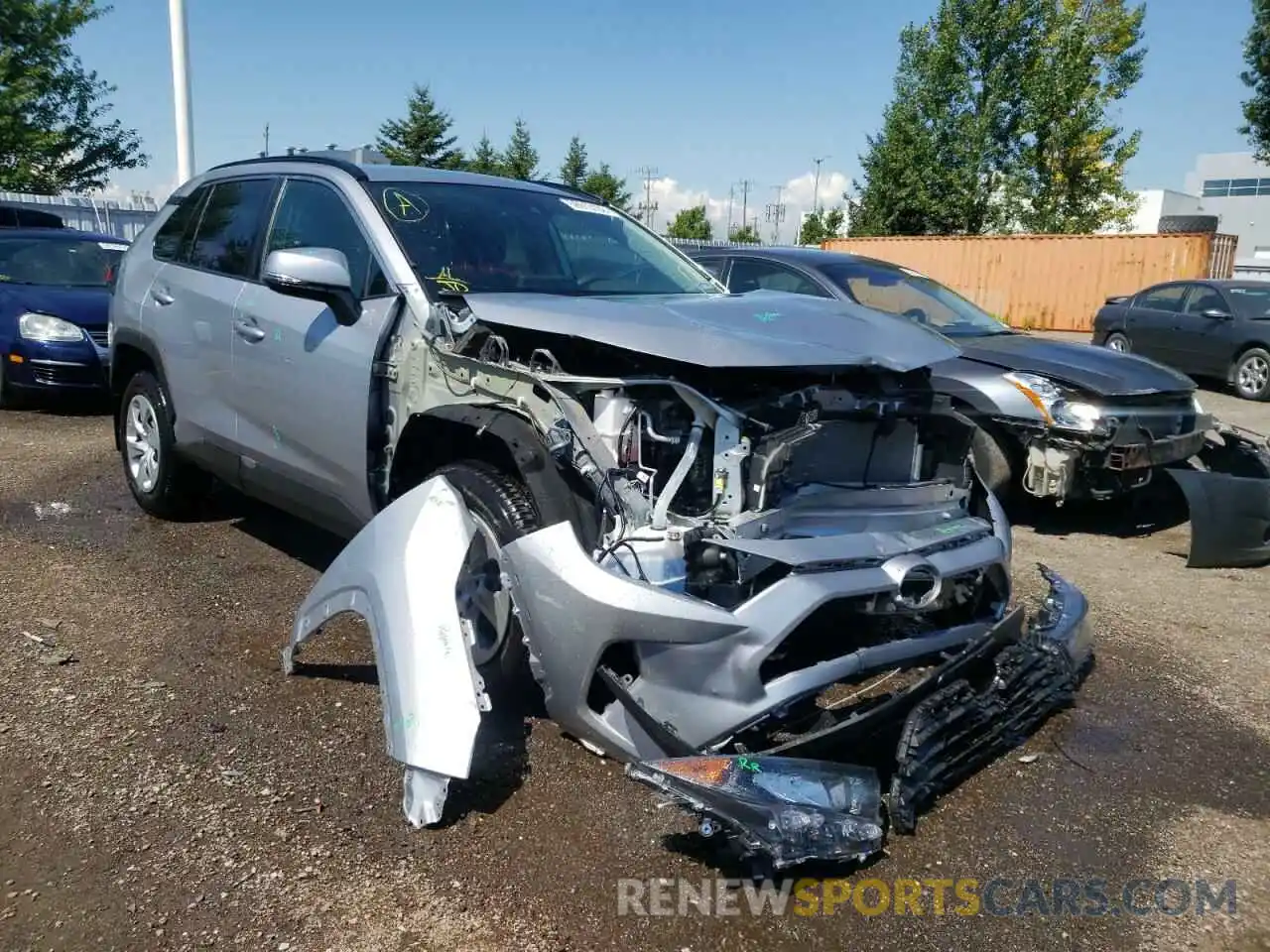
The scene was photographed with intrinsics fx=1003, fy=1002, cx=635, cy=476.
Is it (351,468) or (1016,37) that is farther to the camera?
(1016,37)

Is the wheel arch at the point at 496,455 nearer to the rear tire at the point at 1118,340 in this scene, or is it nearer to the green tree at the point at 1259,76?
the rear tire at the point at 1118,340

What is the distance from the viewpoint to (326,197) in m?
4.28

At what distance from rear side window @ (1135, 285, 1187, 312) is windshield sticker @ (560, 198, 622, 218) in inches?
473

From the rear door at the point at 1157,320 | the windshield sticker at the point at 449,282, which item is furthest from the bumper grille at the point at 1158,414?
the rear door at the point at 1157,320

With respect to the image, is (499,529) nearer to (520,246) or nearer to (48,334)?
(520,246)

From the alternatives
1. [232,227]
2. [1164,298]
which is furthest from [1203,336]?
[232,227]

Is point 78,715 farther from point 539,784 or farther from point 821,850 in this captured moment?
point 821,850

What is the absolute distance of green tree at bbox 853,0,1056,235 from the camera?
29.5 meters

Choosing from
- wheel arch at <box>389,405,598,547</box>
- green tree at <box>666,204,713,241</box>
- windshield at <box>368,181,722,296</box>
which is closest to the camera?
wheel arch at <box>389,405,598,547</box>

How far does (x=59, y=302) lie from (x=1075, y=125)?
93.3ft

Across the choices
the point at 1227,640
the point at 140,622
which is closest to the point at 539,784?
the point at 140,622

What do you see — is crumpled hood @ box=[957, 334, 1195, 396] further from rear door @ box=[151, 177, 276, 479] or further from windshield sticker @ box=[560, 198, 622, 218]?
rear door @ box=[151, 177, 276, 479]

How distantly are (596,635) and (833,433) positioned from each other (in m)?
1.23

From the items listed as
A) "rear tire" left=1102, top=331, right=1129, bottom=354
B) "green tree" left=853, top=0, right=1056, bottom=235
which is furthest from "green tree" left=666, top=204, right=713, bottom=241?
"rear tire" left=1102, top=331, right=1129, bottom=354
